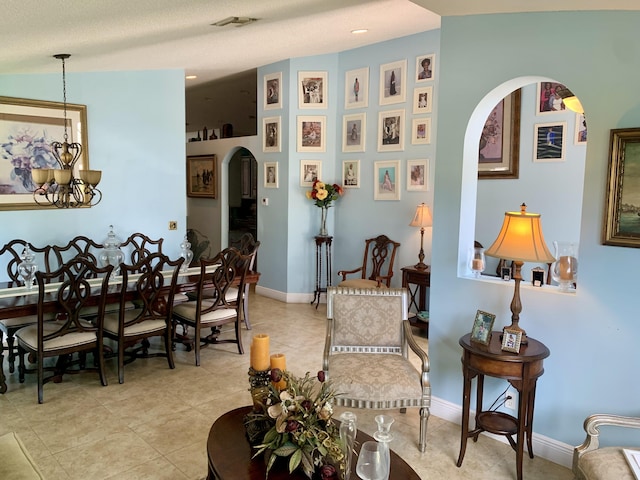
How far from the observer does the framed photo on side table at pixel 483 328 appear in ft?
8.89

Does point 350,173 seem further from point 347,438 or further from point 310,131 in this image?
point 347,438

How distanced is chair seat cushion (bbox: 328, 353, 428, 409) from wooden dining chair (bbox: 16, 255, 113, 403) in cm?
188

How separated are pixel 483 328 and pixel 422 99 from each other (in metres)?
3.32

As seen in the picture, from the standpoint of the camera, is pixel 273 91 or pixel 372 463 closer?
pixel 372 463

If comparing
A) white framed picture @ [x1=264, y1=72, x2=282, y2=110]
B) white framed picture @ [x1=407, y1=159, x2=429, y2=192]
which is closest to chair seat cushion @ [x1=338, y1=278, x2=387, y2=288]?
white framed picture @ [x1=407, y1=159, x2=429, y2=192]

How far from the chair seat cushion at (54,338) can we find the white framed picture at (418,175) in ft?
11.9

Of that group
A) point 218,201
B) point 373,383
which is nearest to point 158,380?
point 373,383

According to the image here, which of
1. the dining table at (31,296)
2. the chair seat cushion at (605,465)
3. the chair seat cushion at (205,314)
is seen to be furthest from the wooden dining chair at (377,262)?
the chair seat cushion at (605,465)

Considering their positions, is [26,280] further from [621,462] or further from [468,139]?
[621,462]

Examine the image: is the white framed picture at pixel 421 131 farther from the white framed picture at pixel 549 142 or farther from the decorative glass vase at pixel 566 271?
the decorative glass vase at pixel 566 271

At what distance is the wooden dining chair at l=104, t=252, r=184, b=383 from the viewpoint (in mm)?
3727

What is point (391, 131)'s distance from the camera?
562 cm

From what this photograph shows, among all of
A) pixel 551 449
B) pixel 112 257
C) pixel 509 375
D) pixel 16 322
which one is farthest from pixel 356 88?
pixel 551 449

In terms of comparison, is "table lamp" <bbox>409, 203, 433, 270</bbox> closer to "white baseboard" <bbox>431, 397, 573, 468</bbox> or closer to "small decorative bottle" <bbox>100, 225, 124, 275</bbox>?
"white baseboard" <bbox>431, 397, 573, 468</bbox>
